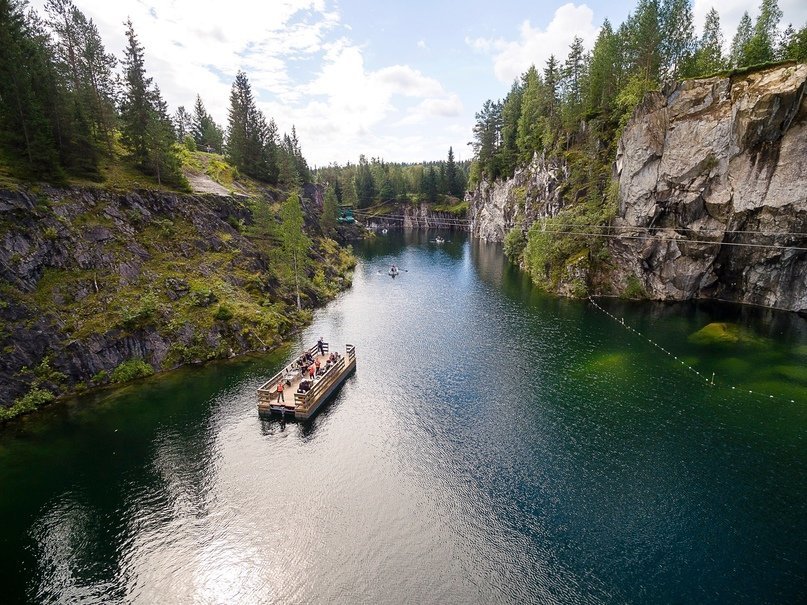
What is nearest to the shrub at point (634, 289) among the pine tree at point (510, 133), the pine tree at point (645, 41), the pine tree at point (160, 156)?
the pine tree at point (645, 41)

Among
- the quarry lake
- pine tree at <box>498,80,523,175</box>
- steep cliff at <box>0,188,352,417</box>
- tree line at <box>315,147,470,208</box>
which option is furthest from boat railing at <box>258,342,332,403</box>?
tree line at <box>315,147,470,208</box>

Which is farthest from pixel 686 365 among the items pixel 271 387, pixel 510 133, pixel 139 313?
pixel 510 133

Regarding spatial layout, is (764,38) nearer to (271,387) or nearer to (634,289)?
(634,289)

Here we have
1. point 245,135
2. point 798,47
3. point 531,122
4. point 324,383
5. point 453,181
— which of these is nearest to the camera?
point 324,383

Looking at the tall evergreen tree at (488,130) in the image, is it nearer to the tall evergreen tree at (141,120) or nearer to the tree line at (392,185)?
the tree line at (392,185)

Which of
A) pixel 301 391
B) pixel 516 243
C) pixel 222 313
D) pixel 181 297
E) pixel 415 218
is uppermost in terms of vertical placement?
pixel 415 218

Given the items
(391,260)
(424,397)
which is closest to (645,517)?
(424,397)

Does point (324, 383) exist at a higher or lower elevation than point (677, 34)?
lower

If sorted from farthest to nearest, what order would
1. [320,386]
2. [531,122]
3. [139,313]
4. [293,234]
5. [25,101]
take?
1. [531,122]
2. [293,234]
3. [25,101]
4. [139,313]
5. [320,386]
